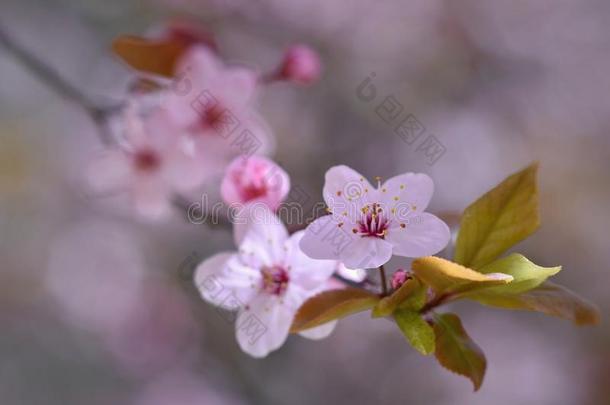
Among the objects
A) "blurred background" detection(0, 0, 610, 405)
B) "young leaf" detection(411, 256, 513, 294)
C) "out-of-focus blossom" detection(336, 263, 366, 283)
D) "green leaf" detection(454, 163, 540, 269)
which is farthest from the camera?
"blurred background" detection(0, 0, 610, 405)

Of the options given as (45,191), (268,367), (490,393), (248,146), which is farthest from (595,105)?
(45,191)

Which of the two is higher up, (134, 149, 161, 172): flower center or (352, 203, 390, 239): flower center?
(352, 203, 390, 239): flower center

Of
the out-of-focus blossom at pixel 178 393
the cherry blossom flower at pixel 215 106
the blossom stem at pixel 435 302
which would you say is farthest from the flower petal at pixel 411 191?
the out-of-focus blossom at pixel 178 393

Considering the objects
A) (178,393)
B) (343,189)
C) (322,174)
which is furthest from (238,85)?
(178,393)

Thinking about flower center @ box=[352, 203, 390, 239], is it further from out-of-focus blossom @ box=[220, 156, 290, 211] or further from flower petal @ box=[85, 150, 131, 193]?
flower petal @ box=[85, 150, 131, 193]

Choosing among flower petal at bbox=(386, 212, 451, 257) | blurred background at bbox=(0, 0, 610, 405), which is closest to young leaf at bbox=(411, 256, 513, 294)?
flower petal at bbox=(386, 212, 451, 257)

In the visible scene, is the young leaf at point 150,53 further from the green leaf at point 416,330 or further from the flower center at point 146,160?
the green leaf at point 416,330
